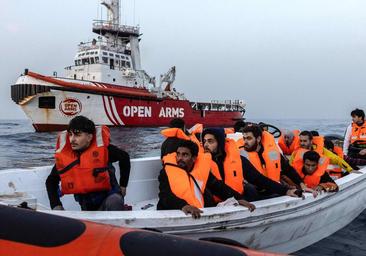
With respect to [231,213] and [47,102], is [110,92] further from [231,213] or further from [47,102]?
[231,213]

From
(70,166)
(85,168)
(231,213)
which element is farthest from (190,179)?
(70,166)

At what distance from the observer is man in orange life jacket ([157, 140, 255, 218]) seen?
3.45 m

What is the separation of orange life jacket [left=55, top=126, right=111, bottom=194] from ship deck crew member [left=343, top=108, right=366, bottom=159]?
6034 mm

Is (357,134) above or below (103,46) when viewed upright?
below

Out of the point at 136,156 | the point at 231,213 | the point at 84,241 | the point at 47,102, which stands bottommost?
the point at 136,156

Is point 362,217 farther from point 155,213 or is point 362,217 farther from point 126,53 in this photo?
point 126,53

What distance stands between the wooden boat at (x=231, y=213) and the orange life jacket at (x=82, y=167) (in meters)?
0.30

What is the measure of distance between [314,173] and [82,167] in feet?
9.91

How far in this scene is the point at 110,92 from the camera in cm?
2338

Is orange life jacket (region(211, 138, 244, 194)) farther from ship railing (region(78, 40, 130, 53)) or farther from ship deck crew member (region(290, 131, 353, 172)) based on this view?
ship railing (region(78, 40, 130, 53))

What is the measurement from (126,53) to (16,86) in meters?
9.01

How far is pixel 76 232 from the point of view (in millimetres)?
1915

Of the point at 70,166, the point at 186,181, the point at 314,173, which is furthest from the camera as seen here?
the point at 314,173

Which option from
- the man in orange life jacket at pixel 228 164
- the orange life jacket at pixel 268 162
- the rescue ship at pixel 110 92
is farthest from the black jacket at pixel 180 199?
the rescue ship at pixel 110 92
